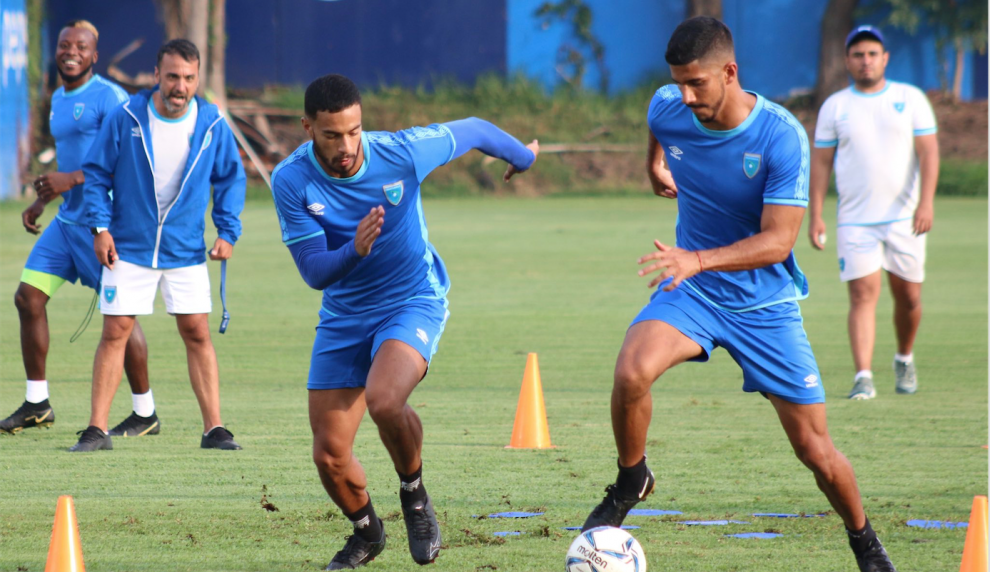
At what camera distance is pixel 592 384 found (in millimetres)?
9531

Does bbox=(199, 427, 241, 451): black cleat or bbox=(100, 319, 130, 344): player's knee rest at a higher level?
bbox=(100, 319, 130, 344): player's knee

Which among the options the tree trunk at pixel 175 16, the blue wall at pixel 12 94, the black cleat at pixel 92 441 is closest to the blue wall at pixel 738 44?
the tree trunk at pixel 175 16

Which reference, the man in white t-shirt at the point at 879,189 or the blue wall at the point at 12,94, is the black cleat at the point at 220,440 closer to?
the man in white t-shirt at the point at 879,189

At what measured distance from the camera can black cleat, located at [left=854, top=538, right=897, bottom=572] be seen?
4.83m

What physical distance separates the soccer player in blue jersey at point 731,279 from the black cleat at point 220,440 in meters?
2.86

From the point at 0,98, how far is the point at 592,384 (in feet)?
72.5

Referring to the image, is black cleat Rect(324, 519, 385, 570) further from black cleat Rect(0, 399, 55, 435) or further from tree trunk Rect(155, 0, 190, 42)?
tree trunk Rect(155, 0, 190, 42)

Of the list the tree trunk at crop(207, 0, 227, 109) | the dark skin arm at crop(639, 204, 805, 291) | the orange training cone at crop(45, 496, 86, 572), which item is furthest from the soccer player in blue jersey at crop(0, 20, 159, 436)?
the tree trunk at crop(207, 0, 227, 109)

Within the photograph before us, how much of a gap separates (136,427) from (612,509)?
147 inches

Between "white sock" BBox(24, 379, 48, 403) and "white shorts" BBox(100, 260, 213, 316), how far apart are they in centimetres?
85

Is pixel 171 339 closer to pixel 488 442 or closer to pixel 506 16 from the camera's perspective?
pixel 488 442

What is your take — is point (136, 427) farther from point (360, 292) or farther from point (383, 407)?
point (383, 407)

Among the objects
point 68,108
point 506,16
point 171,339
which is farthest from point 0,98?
point 68,108

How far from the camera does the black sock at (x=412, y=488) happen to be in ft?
17.2
